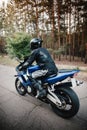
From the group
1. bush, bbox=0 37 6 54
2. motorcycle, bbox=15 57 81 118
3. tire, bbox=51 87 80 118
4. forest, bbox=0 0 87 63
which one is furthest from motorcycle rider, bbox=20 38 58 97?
bush, bbox=0 37 6 54

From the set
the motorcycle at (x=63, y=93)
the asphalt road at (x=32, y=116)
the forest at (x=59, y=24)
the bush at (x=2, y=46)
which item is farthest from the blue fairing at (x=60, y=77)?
the bush at (x=2, y=46)

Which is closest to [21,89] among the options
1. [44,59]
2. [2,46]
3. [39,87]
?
[39,87]

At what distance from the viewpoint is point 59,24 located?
510 inches

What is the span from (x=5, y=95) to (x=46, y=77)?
172 cm

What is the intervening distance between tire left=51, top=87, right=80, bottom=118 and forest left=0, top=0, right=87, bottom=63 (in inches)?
332

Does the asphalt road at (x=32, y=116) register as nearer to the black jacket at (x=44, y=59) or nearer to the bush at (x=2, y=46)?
the black jacket at (x=44, y=59)

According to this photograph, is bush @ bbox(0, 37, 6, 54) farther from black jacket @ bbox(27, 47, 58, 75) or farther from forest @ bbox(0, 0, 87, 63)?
black jacket @ bbox(27, 47, 58, 75)

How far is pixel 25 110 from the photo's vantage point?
339 centimetres

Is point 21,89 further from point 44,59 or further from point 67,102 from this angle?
point 67,102

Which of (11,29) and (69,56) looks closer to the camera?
(69,56)

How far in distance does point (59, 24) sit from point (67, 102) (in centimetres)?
1090

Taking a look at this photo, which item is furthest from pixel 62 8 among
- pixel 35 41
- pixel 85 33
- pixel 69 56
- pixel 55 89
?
pixel 55 89

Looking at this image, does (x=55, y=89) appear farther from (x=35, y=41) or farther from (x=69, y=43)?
(x=69, y=43)

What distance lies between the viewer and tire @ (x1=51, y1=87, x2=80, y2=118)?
2.86m
